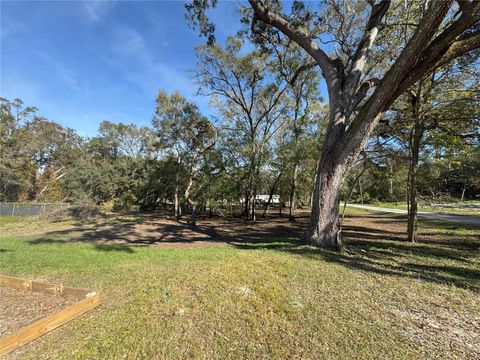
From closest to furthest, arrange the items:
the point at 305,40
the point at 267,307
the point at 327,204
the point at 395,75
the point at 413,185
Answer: the point at 267,307, the point at 395,75, the point at 327,204, the point at 305,40, the point at 413,185

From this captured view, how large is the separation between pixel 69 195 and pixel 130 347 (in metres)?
28.5

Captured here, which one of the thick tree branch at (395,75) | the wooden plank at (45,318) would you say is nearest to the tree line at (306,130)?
the thick tree branch at (395,75)

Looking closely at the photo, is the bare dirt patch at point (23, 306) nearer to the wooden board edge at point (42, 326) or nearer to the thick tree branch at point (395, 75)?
the wooden board edge at point (42, 326)

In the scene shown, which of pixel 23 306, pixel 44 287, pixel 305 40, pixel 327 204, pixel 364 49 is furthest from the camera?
pixel 305 40

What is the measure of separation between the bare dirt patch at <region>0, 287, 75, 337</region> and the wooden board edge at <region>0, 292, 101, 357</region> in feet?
1.42

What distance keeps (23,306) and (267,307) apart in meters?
3.21

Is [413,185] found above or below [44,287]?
above

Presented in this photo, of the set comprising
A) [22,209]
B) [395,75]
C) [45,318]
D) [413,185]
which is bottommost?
[22,209]

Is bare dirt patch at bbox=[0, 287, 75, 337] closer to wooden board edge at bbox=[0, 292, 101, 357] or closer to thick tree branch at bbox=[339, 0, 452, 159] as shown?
wooden board edge at bbox=[0, 292, 101, 357]

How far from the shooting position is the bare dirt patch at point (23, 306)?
281 centimetres

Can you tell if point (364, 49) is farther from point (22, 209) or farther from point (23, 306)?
→ point (22, 209)

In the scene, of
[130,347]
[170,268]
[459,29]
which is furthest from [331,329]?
[459,29]

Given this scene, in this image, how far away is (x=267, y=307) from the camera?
3051 millimetres

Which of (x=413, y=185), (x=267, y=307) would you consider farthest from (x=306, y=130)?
(x=267, y=307)
